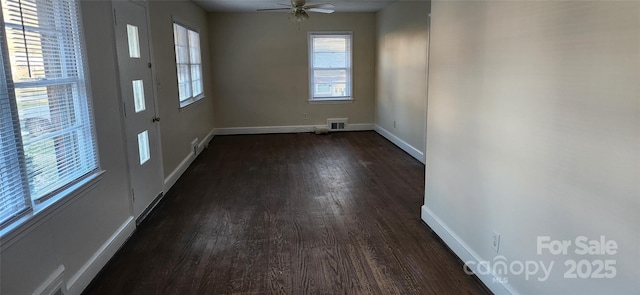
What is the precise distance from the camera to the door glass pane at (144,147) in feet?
12.3

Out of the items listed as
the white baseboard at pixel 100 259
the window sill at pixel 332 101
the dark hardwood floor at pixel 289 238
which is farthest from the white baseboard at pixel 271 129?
the white baseboard at pixel 100 259

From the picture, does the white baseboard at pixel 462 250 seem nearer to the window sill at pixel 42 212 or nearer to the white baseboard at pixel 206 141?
the window sill at pixel 42 212

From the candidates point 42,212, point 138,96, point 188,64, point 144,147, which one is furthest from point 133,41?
point 188,64

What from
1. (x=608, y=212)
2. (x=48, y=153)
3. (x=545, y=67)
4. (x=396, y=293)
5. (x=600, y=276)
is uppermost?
(x=545, y=67)

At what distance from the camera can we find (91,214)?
8.92 feet

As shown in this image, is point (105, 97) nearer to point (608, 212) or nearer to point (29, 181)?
point (29, 181)

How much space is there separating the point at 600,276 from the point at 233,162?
4912 mm

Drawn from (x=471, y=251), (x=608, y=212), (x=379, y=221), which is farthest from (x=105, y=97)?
(x=608, y=212)

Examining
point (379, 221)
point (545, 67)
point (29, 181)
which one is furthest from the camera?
point (379, 221)

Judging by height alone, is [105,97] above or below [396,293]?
above

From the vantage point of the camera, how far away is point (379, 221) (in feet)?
11.9

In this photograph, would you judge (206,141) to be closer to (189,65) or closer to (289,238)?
(189,65)

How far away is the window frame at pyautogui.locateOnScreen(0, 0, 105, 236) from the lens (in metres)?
1.92

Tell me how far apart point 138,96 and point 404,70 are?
13.3 feet
